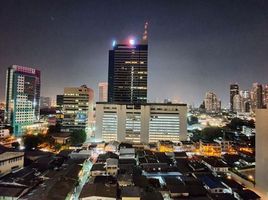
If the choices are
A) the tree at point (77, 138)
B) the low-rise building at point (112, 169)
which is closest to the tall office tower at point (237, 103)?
the tree at point (77, 138)

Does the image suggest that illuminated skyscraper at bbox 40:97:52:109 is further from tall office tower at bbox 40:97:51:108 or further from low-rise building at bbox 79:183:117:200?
low-rise building at bbox 79:183:117:200

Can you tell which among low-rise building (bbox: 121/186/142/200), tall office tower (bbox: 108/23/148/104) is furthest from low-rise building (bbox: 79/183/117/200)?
tall office tower (bbox: 108/23/148/104)

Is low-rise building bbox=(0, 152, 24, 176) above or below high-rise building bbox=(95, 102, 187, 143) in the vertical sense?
below

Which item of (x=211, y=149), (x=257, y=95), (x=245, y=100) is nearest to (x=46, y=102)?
(x=245, y=100)

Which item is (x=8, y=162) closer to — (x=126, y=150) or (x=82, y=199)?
(x=82, y=199)

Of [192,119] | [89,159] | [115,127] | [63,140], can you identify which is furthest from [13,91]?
[192,119]

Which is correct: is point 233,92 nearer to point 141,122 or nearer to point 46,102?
point 141,122
